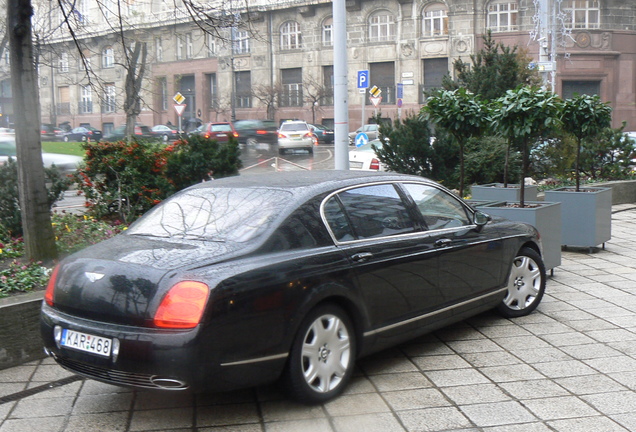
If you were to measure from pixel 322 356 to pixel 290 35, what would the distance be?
55.4 m

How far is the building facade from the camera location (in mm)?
48281

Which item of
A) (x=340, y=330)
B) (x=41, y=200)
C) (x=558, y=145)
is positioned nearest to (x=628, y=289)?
(x=340, y=330)

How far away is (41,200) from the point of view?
762 centimetres

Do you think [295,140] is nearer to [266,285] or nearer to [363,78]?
[363,78]

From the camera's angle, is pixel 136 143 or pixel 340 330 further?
pixel 136 143

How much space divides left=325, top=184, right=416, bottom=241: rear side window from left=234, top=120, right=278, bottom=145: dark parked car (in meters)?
39.6

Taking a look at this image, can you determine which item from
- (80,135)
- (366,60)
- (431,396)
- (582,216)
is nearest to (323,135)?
(366,60)

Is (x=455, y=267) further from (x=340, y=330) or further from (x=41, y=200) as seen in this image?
(x=41, y=200)

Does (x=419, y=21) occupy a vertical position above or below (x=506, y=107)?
above

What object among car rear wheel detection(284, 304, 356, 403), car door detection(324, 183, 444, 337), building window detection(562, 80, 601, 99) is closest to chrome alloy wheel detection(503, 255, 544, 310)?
car door detection(324, 183, 444, 337)

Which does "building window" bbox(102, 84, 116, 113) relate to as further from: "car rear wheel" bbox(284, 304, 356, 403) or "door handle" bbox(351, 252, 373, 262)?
"car rear wheel" bbox(284, 304, 356, 403)

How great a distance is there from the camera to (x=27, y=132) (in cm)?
739

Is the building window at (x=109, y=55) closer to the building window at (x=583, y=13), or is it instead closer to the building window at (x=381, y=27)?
the building window at (x=381, y=27)

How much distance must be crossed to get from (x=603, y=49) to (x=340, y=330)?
4778cm
